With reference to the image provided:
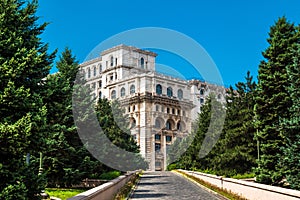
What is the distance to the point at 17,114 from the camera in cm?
965

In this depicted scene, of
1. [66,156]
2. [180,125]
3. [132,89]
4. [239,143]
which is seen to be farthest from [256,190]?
[180,125]

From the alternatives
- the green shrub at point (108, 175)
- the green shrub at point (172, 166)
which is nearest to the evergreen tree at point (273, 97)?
the green shrub at point (108, 175)

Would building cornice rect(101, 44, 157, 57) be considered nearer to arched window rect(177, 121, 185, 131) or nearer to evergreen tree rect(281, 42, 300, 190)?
arched window rect(177, 121, 185, 131)

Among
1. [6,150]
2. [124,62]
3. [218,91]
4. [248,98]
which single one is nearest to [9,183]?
[6,150]

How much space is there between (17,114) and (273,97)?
15.6 m

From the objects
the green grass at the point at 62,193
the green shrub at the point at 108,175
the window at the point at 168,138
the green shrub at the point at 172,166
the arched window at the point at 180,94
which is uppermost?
the arched window at the point at 180,94

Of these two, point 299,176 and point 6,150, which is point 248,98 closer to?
point 299,176

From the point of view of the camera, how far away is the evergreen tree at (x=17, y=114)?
898 centimetres

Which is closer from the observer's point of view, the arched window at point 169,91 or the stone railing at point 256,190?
the stone railing at point 256,190

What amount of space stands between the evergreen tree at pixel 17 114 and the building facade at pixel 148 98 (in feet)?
213

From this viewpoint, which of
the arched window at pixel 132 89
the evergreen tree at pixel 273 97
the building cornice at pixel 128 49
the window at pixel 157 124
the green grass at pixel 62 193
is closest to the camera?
the green grass at pixel 62 193

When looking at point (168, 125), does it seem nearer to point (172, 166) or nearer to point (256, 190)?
point (172, 166)

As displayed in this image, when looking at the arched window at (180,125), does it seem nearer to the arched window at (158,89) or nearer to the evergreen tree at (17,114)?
the arched window at (158,89)

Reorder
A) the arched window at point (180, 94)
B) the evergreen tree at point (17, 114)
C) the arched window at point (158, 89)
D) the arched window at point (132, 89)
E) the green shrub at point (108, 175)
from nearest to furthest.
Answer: the evergreen tree at point (17, 114) → the green shrub at point (108, 175) → the arched window at point (158, 89) → the arched window at point (132, 89) → the arched window at point (180, 94)
